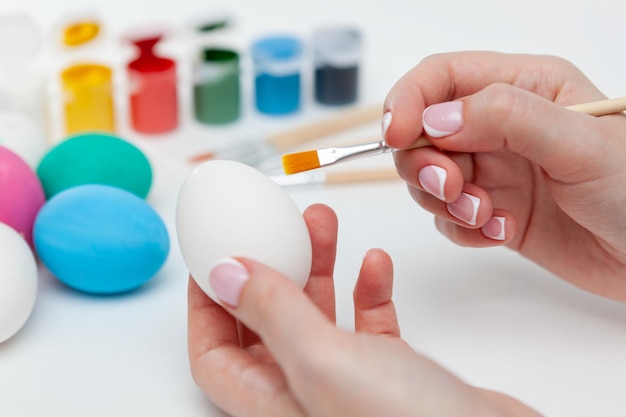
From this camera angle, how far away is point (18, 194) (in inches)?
60.2

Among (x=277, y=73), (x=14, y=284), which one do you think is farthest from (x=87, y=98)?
(x=14, y=284)

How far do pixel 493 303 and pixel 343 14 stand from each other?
1.29 m

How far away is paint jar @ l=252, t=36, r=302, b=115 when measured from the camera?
2.13 m

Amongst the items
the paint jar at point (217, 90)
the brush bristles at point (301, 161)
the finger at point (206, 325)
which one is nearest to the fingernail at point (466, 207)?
the brush bristles at point (301, 161)

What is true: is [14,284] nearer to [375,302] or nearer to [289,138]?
[375,302]

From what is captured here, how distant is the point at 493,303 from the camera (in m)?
1.50

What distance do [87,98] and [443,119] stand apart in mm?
970

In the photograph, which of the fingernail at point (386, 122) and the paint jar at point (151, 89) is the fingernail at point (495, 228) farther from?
the paint jar at point (151, 89)

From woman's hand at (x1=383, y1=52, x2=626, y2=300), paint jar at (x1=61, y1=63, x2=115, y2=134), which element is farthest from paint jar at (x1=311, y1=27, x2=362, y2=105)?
woman's hand at (x1=383, y1=52, x2=626, y2=300)

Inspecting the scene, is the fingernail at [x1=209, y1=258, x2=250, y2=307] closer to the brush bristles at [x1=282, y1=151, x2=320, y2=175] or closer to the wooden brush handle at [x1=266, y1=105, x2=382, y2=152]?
the brush bristles at [x1=282, y1=151, x2=320, y2=175]

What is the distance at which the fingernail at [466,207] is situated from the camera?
1.34 metres

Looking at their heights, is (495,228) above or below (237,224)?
below

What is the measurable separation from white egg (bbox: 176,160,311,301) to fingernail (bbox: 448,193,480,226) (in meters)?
0.24

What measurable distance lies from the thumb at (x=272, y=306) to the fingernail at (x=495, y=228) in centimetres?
43
